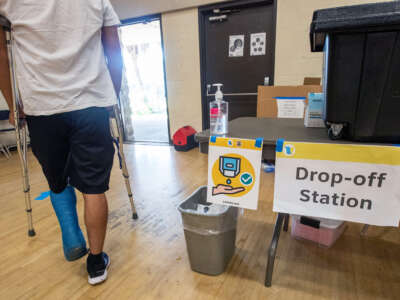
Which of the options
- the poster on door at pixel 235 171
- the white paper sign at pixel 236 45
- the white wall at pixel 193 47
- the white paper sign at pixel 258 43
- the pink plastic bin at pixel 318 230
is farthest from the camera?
the white paper sign at pixel 236 45

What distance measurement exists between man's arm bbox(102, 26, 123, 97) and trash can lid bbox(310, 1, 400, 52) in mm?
818

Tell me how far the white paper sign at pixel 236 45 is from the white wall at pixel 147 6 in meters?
0.50

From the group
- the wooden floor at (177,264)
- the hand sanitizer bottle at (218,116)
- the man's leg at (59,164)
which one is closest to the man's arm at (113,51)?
the man's leg at (59,164)

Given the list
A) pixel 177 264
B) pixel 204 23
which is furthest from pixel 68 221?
pixel 204 23

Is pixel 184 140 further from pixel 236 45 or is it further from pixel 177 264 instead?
pixel 177 264

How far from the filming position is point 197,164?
2.72 meters

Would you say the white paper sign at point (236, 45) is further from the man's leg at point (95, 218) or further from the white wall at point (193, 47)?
the man's leg at point (95, 218)

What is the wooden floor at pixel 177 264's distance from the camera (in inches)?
40.1

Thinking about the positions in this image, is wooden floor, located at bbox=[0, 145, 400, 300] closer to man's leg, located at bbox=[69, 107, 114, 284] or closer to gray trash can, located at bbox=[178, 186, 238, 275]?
gray trash can, located at bbox=[178, 186, 238, 275]

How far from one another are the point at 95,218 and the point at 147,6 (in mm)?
3260

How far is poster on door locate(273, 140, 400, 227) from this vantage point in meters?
0.71

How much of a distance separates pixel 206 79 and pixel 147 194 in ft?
6.64

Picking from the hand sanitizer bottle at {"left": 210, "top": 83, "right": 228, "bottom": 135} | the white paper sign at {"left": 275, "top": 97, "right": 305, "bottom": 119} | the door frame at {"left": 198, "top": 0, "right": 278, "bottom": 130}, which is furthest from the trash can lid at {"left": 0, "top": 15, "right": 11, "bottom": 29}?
the door frame at {"left": 198, "top": 0, "right": 278, "bottom": 130}

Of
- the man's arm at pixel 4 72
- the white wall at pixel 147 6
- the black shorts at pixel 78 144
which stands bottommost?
the black shorts at pixel 78 144
